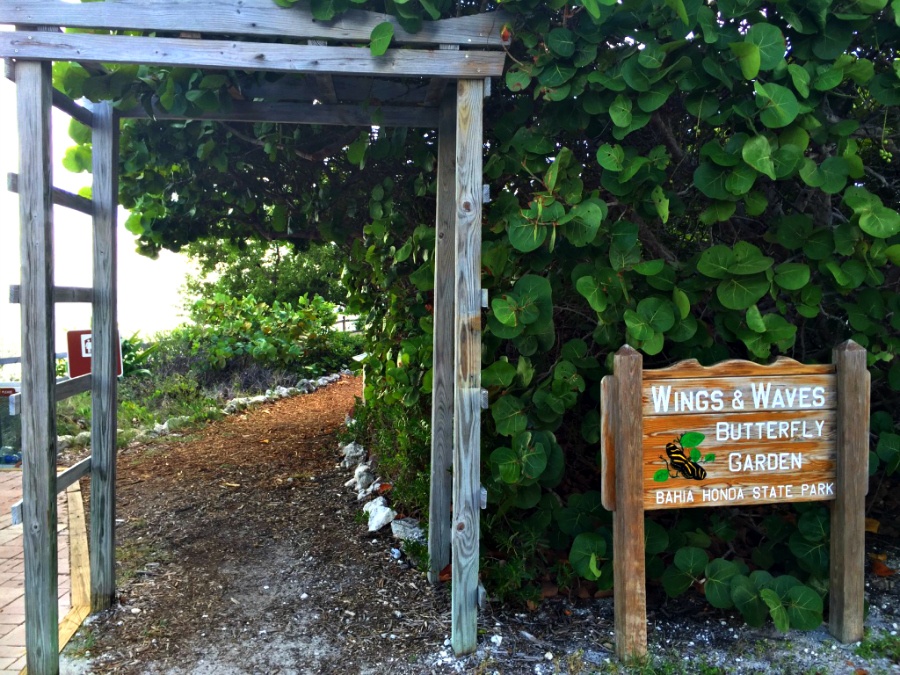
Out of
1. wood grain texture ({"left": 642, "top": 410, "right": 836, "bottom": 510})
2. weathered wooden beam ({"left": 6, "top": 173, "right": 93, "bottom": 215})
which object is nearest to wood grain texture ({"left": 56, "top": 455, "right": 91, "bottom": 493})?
weathered wooden beam ({"left": 6, "top": 173, "right": 93, "bottom": 215})

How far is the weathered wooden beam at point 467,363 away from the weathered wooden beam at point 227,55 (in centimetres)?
18

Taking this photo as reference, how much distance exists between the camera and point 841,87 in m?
3.11

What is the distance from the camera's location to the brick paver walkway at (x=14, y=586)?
10.4 feet

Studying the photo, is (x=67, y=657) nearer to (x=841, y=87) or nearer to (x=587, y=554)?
(x=587, y=554)

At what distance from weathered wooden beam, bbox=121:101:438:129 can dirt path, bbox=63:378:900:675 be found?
2.35 metres

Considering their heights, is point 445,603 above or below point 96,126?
below

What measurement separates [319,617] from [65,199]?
219 centimetres

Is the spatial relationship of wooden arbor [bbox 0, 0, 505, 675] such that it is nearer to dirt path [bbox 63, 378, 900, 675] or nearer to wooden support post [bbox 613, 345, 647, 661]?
dirt path [bbox 63, 378, 900, 675]

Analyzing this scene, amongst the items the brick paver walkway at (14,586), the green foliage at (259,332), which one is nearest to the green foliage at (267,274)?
the green foliage at (259,332)

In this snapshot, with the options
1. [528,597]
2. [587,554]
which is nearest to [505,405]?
[587,554]

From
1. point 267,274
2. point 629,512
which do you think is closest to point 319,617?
point 629,512

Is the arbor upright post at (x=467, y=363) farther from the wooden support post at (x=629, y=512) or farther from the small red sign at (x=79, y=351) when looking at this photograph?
the small red sign at (x=79, y=351)

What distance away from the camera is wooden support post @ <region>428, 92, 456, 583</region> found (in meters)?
3.59

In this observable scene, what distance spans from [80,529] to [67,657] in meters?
1.91
